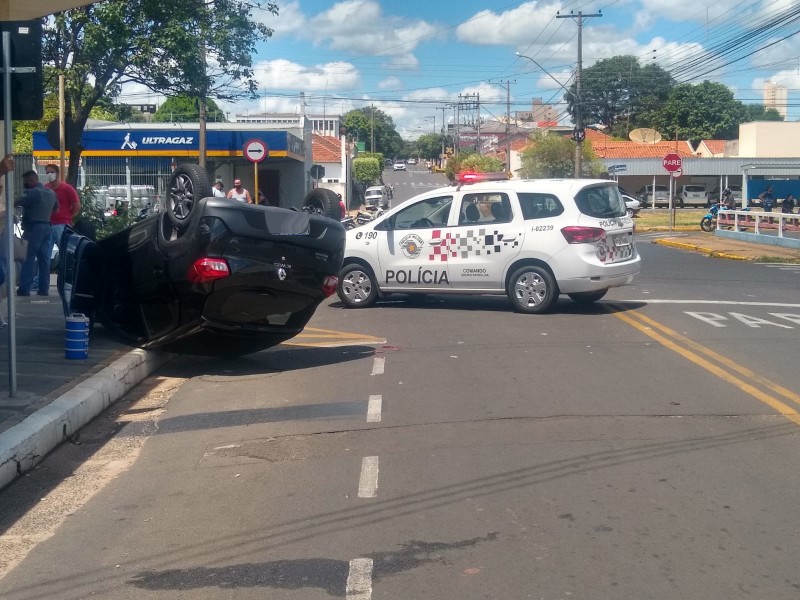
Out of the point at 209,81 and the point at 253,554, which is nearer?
the point at 253,554

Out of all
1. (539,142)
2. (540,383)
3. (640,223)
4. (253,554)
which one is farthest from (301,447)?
(539,142)

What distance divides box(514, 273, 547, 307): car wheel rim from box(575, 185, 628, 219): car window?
1170 millimetres

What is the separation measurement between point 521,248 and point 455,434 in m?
6.67

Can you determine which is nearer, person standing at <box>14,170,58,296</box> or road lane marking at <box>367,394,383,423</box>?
road lane marking at <box>367,394,383,423</box>

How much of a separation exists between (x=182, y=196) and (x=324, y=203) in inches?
97.5

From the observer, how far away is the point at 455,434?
291 inches

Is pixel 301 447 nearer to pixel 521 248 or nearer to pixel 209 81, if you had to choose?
pixel 521 248

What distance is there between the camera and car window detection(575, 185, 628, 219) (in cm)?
1348

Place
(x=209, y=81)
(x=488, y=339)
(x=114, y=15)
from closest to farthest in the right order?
(x=488, y=339), (x=114, y=15), (x=209, y=81)

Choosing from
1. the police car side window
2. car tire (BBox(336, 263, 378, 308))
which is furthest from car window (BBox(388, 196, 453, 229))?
the police car side window

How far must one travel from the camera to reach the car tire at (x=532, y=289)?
44.6 feet

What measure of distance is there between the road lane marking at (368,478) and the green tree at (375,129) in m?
119

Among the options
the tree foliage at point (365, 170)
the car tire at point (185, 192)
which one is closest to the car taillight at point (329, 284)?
the car tire at point (185, 192)

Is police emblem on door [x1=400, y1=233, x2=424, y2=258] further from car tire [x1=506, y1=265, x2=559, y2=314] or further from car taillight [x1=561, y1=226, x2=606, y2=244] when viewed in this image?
car taillight [x1=561, y1=226, x2=606, y2=244]
